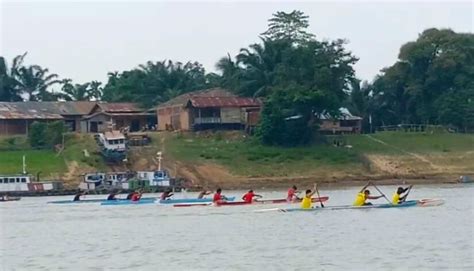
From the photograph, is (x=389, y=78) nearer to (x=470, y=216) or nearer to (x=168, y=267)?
(x=470, y=216)

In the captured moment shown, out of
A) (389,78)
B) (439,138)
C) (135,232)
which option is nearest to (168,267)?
(135,232)

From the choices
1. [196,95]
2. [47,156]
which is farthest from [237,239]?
[196,95]

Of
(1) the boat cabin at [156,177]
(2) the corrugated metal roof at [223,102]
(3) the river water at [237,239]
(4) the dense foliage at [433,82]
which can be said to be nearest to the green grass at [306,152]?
(4) the dense foliage at [433,82]

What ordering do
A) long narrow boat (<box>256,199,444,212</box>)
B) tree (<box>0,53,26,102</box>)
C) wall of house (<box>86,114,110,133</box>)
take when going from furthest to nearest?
tree (<box>0,53,26,102</box>) → wall of house (<box>86,114,110,133</box>) → long narrow boat (<box>256,199,444,212</box>)

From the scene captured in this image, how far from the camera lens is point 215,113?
95.6 metres

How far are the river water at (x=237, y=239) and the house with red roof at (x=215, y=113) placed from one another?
3667cm

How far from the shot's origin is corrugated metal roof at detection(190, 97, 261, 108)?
94812 millimetres

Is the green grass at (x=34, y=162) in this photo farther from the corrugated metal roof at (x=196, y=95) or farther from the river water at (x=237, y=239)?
the river water at (x=237, y=239)

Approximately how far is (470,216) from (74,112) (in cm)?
5937

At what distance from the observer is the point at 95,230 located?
4594cm

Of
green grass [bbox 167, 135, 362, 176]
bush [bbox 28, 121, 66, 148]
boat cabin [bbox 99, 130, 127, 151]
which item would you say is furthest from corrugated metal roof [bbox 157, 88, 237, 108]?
bush [bbox 28, 121, 66, 148]

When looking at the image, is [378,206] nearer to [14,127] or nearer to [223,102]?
[223,102]

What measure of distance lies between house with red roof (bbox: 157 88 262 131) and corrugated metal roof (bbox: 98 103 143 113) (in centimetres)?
694

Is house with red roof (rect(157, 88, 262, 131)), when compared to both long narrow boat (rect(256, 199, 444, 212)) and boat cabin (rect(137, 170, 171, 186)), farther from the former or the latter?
long narrow boat (rect(256, 199, 444, 212))
